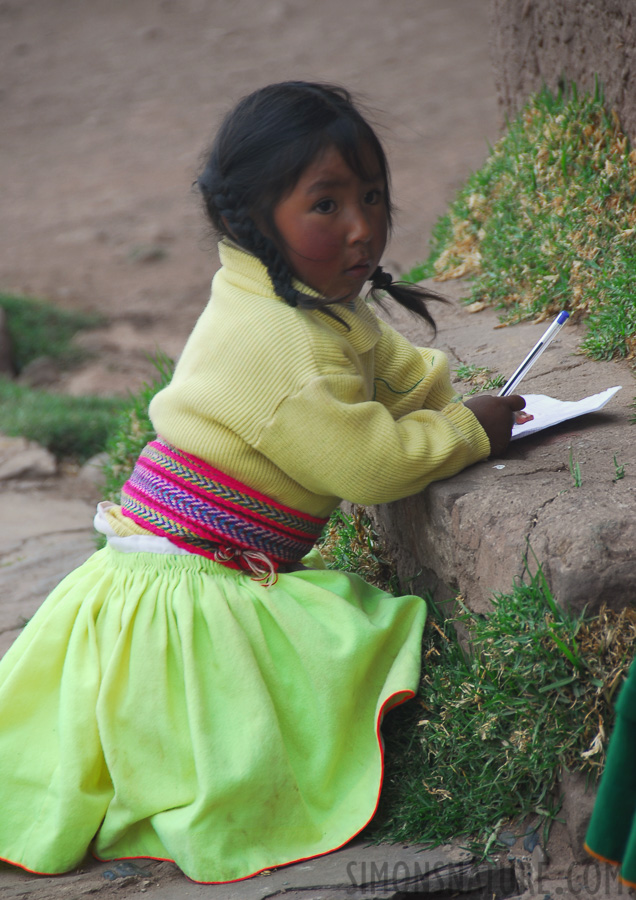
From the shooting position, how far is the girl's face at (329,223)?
1842 millimetres

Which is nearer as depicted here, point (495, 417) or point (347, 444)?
point (347, 444)

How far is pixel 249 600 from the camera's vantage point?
1950 mm

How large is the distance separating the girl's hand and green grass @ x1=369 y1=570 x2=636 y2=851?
41 cm

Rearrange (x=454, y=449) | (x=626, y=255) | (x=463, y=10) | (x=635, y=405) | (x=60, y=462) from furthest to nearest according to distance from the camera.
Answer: (x=463, y=10)
(x=60, y=462)
(x=626, y=255)
(x=635, y=405)
(x=454, y=449)

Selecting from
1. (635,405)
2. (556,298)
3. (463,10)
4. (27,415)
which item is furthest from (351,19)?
(635,405)

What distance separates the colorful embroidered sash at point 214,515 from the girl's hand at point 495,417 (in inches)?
17.8

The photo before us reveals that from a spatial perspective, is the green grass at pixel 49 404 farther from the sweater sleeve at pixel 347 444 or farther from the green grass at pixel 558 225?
the sweater sleeve at pixel 347 444

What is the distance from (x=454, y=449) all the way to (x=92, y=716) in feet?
3.10

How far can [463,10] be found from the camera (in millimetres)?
15125

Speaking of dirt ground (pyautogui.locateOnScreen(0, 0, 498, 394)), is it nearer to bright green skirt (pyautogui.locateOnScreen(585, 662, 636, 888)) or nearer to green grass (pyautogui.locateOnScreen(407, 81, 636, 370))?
green grass (pyautogui.locateOnScreen(407, 81, 636, 370))

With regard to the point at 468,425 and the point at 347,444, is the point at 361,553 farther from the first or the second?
the point at 347,444

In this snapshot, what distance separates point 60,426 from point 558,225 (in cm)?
300

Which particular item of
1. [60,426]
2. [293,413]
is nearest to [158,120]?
[60,426]

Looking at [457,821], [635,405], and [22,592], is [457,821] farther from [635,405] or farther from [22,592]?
[22,592]
